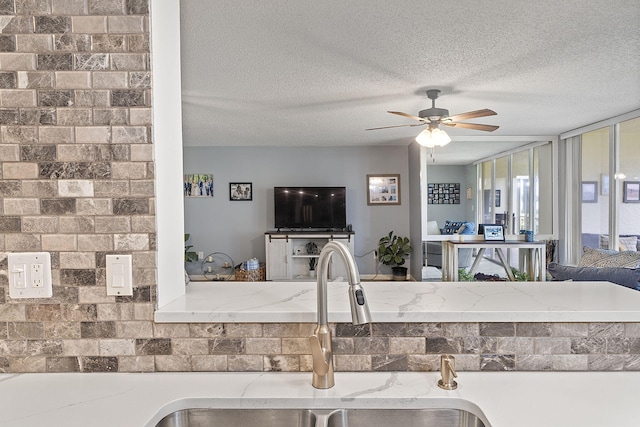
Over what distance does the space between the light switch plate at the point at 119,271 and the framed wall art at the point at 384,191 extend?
5.52 metres

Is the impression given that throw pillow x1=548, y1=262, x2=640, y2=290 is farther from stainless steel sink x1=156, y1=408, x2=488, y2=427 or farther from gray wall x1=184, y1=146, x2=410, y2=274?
gray wall x1=184, y1=146, x2=410, y2=274

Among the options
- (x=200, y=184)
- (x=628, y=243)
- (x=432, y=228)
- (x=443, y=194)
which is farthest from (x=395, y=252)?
(x=200, y=184)

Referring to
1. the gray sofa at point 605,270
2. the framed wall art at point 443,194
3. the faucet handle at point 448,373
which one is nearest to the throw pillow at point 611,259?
the gray sofa at point 605,270

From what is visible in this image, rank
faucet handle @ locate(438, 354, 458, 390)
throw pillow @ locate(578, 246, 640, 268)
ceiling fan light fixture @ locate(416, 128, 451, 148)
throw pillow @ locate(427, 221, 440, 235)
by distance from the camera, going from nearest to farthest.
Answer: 1. faucet handle @ locate(438, 354, 458, 390)
2. throw pillow @ locate(578, 246, 640, 268)
3. ceiling fan light fixture @ locate(416, 128, 451, 148)
4. throw pillow @ locate(427, 221, 440, 235)

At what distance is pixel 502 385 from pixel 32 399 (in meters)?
1.06

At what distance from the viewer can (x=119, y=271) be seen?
0.95 m

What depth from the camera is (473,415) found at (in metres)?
0.79

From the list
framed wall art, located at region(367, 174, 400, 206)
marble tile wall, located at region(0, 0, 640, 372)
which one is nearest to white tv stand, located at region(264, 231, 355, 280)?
framed wall art, located at region(367, 174, 400, 206)

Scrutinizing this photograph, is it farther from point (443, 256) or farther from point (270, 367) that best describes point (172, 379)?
point (443, 256)

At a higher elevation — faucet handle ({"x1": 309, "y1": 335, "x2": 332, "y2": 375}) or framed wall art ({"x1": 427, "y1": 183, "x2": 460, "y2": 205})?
framed wall art ({"x1": 427, "y1": 183, "x2": 460, "y2": 205})

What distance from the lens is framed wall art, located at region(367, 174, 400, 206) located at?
6.30 metres

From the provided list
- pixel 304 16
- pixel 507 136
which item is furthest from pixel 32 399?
pixel 507 136

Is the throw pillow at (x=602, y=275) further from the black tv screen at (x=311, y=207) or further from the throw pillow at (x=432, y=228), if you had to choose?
the black tv screen at (x=311, y=207)

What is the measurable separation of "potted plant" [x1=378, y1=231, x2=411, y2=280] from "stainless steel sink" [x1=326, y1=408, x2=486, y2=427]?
5.32m
